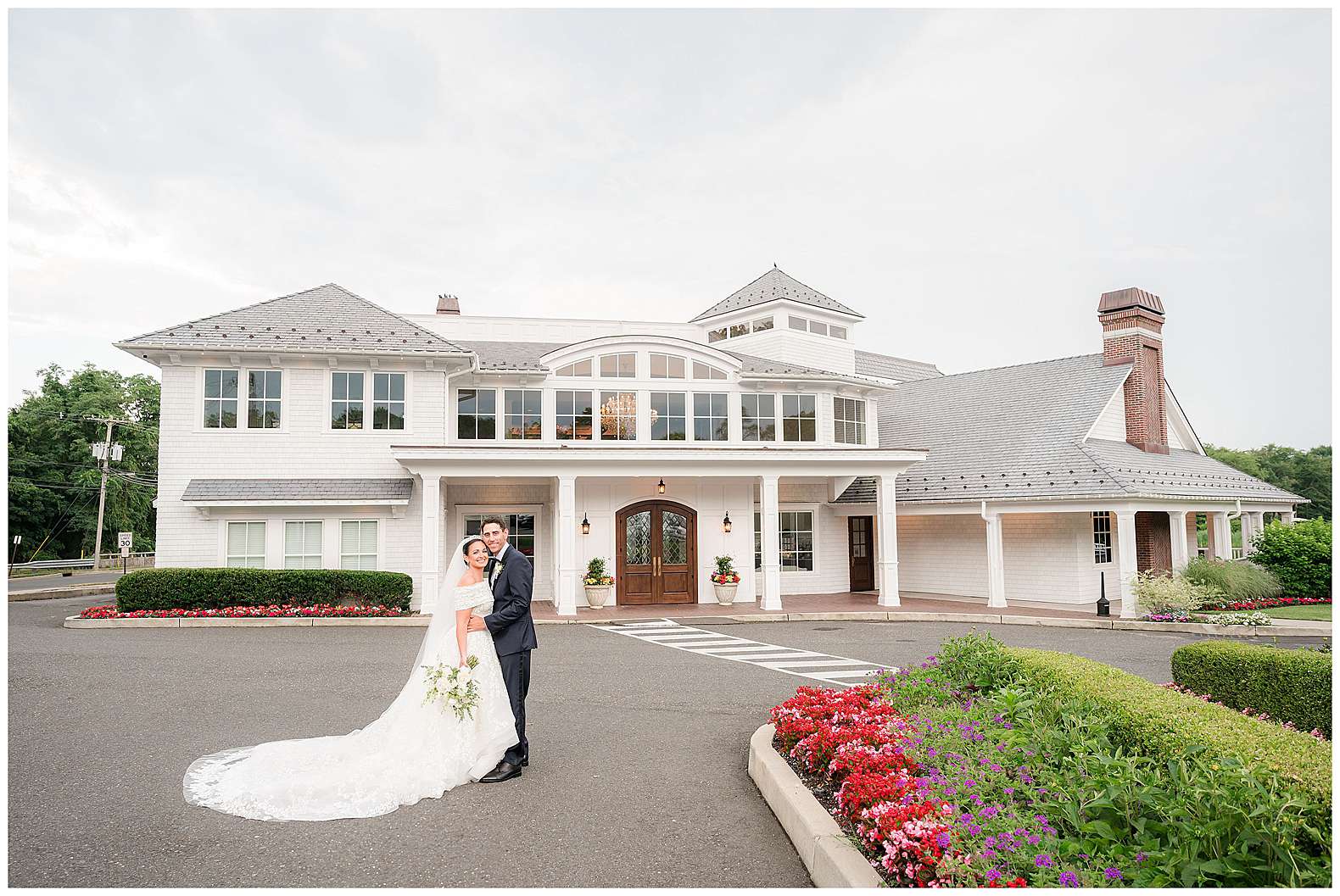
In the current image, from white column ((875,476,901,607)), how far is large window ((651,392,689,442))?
17.0 ft

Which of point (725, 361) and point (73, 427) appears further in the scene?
point (73, 427)

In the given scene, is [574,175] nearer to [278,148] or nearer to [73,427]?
[278,148]

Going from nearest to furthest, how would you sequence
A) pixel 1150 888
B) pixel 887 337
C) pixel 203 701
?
pixel 1150 888, pixel 203 701, pixel 887 337

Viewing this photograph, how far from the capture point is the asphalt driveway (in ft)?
15.2

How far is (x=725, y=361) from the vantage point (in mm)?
21672

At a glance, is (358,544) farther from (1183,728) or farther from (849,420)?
(1183,728)

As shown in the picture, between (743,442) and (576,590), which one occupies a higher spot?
(743,442)

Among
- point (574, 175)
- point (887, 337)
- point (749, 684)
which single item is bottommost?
point (749, 684)

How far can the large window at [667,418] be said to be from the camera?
21219mm

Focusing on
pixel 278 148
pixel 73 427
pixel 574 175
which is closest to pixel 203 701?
pixel 278 148

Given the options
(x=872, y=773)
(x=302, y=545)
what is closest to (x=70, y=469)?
(x=302, y=545)

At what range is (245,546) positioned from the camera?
18094 mm

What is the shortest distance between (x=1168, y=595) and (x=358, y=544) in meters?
17.7

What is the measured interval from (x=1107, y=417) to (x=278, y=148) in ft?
68.2
